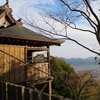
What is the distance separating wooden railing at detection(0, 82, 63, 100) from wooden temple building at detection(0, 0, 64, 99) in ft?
13.4

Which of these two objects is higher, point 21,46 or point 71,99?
point 21,46

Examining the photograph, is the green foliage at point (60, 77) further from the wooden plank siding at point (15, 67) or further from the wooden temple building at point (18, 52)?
the wooden plank siding at point (15, 67)

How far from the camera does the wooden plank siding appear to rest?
Result: 9086mm

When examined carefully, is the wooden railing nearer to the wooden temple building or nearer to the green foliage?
the wooden temple building

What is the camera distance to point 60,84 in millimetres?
20484

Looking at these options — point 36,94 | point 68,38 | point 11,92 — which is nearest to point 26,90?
point 36,94

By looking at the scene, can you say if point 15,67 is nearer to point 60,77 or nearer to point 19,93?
point 19,93

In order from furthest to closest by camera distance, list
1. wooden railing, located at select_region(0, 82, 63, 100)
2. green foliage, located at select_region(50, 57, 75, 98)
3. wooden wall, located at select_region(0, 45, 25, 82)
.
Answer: green foliage, located at select_region(50, 57, 75, 98)
wooden wall, located at select_region(0, 45, 25, 82)
wooden railing, located at select_region(0, 82, 63, 100)

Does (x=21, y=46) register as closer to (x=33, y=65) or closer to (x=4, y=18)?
(x=33, y=65)

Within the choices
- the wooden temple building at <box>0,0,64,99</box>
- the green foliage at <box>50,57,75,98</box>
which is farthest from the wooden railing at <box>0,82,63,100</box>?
the green foliage at <box>50,57,75,98</box>

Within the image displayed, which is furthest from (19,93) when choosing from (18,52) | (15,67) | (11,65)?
(18,52)

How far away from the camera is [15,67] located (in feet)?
31.7

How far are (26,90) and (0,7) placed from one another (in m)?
9.13

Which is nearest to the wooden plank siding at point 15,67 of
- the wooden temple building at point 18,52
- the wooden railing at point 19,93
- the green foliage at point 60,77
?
the wooden temple building at point 18,52
